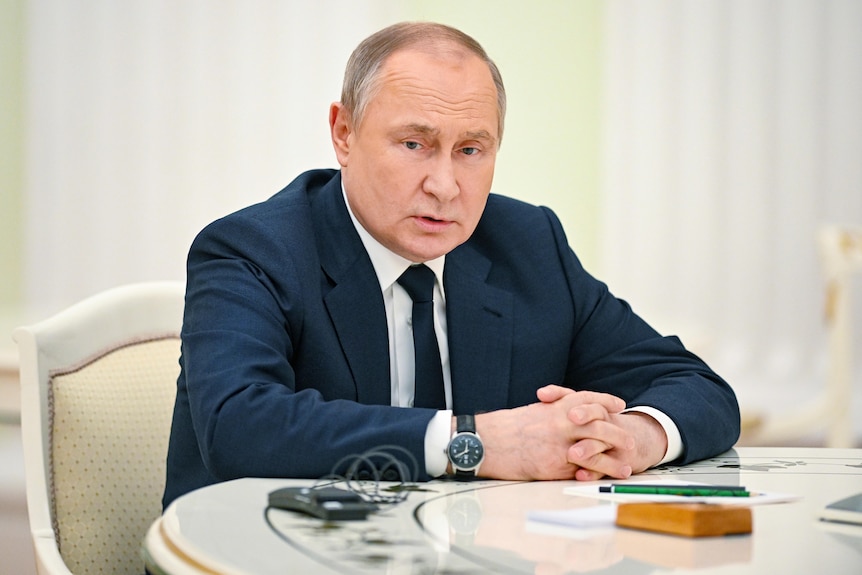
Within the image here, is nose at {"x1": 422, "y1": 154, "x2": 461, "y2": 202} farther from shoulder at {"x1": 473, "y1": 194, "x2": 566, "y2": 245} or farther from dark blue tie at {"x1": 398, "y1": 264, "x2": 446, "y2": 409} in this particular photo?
shoulder at {"x1": 473, "y1": 194, "x2": 566, "y2": 245}

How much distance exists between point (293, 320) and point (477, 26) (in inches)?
127

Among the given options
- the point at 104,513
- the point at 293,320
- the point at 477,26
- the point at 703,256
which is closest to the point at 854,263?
the point at 703,256

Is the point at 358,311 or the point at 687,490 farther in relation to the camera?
the point at 358,311

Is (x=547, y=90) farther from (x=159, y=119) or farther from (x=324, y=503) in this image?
(x=324, y=503)

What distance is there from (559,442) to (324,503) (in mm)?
440

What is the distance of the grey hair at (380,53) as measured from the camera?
67.0 inches

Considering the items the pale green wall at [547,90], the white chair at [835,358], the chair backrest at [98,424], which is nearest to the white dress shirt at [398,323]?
the chair backrest at [98,424]

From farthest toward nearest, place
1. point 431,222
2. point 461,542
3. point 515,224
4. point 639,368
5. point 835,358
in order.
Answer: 1. point 835,358
2. point 515,224
3. point 639,368
4. point 431,222
5. point 461,542

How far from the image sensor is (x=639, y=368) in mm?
1806

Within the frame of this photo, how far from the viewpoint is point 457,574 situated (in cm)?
78

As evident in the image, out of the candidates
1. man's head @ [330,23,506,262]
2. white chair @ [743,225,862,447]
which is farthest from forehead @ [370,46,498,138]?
white chair @ [743,225,862,447]

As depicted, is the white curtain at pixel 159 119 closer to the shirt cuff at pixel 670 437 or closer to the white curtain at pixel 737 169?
the white curtain at pixel 737 169

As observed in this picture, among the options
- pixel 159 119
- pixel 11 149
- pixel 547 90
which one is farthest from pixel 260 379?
pixel 11 149

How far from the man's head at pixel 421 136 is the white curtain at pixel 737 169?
2.70m
